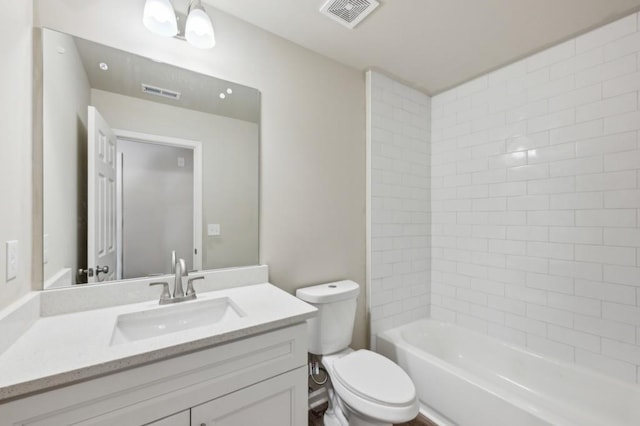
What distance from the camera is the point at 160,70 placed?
136 centimetres

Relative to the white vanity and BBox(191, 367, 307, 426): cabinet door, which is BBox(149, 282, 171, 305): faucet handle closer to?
the white vanity

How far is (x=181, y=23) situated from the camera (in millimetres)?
1404

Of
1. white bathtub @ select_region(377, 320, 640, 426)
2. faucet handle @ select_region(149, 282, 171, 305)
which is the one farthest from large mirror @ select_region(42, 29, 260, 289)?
white bathtub @ select_region(377, 320, 640, 426)

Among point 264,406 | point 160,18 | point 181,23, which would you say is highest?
point 181,23

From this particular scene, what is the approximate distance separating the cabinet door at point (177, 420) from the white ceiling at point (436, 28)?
1838mm

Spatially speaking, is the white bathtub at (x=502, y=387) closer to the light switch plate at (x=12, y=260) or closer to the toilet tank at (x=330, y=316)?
the toilet tank at (x=330, y=316)

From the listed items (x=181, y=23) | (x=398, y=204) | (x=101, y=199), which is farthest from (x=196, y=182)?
(x=398, y=204)

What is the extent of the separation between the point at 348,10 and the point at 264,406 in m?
1.92

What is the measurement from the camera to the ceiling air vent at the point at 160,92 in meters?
1.33

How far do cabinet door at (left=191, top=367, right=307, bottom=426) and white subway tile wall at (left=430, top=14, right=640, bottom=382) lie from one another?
1.13 meters

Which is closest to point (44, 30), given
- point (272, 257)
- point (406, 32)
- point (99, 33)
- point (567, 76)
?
point (99, 33)

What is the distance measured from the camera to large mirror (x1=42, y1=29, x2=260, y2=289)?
1.15 metres

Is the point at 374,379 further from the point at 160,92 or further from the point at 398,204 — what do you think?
the point at 160,92

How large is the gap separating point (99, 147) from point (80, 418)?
104 cm
